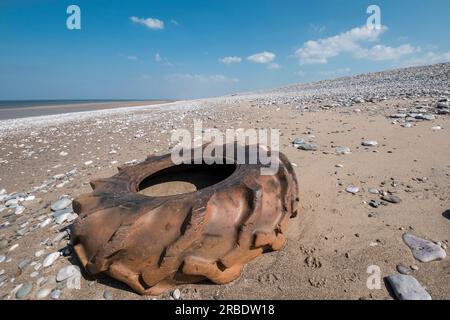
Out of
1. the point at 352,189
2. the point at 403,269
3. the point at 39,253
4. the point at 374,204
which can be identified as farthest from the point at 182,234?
the point at 352,189

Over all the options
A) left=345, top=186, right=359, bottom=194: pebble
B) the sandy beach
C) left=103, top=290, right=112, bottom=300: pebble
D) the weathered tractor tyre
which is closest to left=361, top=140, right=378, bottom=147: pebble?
the sandy beach

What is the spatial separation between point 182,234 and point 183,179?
1483 millimetres

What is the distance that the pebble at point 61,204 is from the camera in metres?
3.58

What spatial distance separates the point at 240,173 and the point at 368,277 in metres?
1.27

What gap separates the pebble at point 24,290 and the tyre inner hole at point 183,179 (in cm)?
124

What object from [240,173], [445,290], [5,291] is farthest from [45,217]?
[445,290]

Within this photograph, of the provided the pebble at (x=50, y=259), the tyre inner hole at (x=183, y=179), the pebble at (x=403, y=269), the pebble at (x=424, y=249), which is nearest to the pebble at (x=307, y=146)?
the tyre inner hole at (x=183, y=179)

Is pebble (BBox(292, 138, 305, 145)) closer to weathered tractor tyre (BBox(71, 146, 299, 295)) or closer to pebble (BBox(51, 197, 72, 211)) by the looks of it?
weathered tractor tyre (BBox(71, 146, 299, 295))

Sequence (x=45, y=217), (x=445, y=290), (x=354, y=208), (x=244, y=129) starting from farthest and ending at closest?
(x=244, y=129) < (x=45, y=217) < (x=354, y=208) < (x=445, y=290)

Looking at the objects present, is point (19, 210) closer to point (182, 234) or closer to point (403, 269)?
point (182, 234)

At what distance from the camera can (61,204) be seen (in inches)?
144

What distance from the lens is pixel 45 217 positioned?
3.40 m

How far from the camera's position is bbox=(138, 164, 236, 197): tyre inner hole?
304 centimetres
